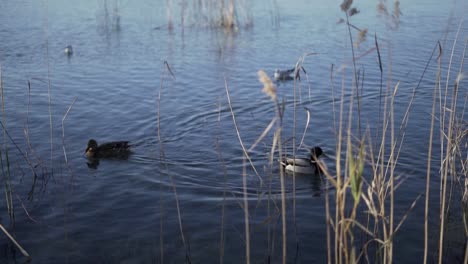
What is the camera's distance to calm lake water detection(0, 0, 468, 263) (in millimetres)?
5379

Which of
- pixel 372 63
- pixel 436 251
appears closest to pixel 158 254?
pixel 436 251

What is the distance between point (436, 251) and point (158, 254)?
2.41 m

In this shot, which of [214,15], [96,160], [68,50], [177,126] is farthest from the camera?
[214,15]

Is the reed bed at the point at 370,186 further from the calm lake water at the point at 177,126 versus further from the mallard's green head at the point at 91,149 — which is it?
the mallard's green head at the point at 91,149

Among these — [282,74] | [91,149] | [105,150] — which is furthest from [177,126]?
[282,74]

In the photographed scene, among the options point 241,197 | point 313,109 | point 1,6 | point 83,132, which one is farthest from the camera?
point 1,6

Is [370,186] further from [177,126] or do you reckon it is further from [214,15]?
[214,15]

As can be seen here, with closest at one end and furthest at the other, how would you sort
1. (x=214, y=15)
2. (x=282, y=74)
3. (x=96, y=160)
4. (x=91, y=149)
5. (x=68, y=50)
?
(x=96, y=160), (x=91, y=149), (x=282, y=74), (x=68, y=50), (x=214, y=15)

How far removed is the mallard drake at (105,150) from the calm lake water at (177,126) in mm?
154

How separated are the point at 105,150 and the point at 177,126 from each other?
160cm

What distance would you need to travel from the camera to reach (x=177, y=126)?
29.5 ft

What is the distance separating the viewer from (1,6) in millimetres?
19531

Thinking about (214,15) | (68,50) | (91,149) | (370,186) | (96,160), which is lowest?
(96,160)

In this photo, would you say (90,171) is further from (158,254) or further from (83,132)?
(158,254)
